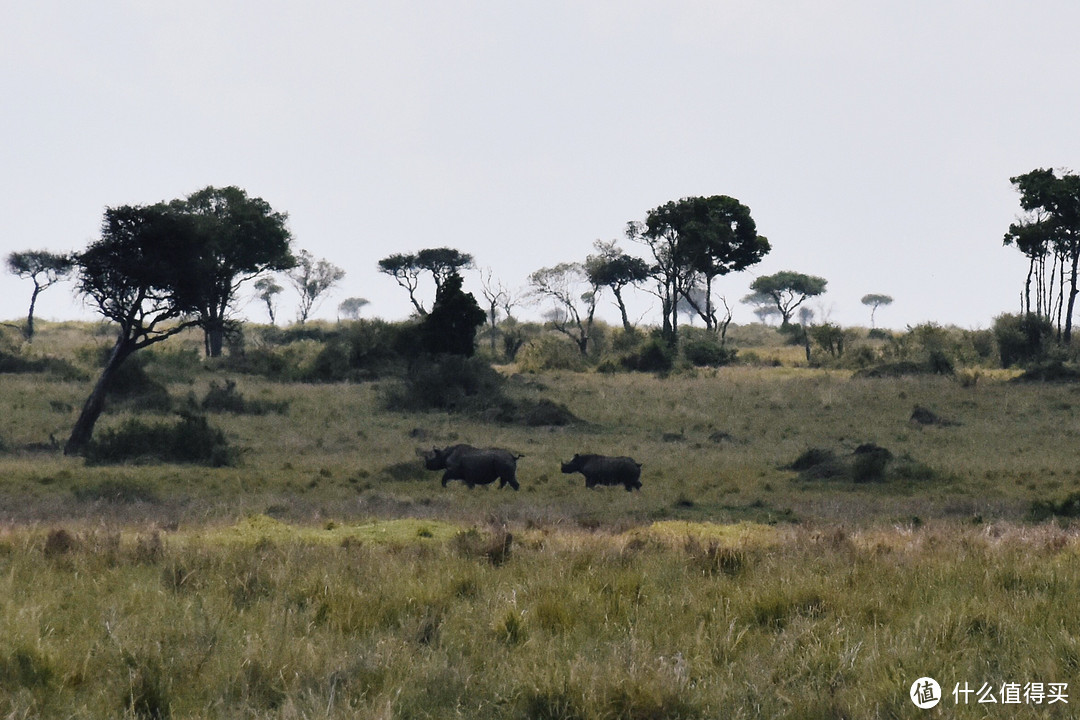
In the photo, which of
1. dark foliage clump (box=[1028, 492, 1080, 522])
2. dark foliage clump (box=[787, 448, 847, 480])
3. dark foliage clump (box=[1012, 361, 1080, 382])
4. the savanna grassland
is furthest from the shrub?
dark foliage clump (box=[1028, 492, 1080, 522])

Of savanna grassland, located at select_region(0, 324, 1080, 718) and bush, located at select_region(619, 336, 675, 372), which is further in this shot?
bush, located at select_region(619, 336, 675, 372)

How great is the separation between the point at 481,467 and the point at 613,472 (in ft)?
8.53

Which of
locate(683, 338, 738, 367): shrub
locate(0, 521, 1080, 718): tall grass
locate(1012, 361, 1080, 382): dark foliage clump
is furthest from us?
locate(683, 338, 738, 367): shrub

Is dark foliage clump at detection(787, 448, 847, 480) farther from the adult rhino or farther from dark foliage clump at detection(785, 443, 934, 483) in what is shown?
the adult rhino

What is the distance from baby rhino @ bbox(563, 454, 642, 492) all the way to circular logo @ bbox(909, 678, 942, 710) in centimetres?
1510

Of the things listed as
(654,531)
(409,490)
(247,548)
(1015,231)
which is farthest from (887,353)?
(247,548)

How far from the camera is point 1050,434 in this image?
93.9 ft

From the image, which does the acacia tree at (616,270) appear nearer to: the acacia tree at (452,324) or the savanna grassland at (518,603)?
the acacia tree at (452,324)

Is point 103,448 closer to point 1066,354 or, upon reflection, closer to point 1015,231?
point 1066,354

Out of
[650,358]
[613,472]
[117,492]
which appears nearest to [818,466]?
[613,472]

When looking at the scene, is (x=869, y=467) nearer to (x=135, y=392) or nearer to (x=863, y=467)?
(x=863, y=467)

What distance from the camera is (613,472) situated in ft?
67.6

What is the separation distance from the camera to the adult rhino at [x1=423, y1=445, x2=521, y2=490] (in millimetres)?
20438

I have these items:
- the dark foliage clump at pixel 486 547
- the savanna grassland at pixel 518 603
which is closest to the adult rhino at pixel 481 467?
the savanna grassland at pixel 518 603
